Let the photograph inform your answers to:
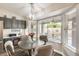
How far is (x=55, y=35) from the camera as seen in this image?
178cm

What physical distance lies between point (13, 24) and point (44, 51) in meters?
0.64

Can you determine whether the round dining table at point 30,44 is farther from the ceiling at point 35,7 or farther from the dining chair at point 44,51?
the ceiling at point 35,7

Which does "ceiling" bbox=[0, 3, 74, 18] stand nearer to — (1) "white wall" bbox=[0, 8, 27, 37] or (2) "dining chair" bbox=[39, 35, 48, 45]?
(1) "white wall" bbox=[0, 8, 27, 37]

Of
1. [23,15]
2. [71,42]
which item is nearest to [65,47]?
[71,42]

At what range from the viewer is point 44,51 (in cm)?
173

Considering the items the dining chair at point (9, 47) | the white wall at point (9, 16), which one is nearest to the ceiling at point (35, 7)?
the white wall at point (9, 16)

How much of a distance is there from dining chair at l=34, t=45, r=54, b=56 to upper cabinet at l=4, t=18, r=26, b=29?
432mm

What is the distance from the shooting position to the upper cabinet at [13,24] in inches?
66.2

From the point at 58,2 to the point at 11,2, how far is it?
2.44 ft

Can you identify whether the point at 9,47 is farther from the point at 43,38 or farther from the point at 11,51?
the point at 43,38

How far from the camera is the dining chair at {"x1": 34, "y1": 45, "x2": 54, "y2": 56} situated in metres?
1.73

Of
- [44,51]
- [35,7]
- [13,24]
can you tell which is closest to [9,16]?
[13,24]

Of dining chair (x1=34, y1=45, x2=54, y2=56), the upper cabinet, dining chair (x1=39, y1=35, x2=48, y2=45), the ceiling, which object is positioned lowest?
dining chair (x1=34, y1=45, x2=54, y2=56)

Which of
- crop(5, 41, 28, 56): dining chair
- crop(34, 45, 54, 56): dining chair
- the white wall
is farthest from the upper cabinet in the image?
crop(34, 45, 54, 56): dining chair
